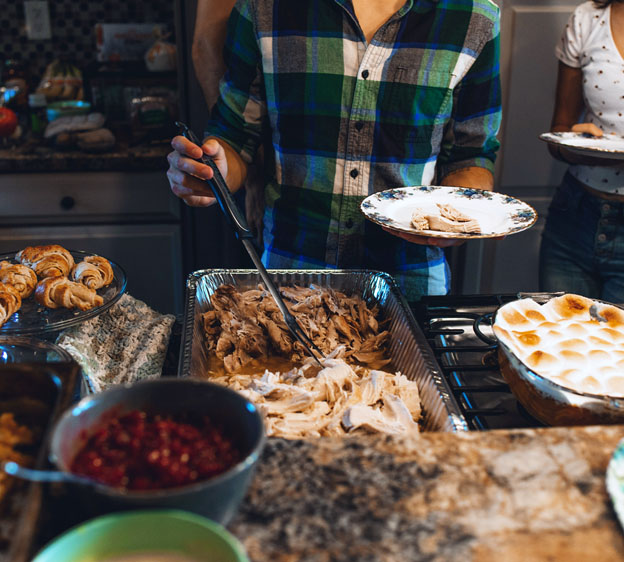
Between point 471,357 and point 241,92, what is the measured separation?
882 mm

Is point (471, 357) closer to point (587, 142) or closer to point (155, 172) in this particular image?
point (587, 142)

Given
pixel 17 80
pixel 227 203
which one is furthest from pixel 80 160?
pixel 227 203

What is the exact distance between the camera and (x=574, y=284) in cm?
197

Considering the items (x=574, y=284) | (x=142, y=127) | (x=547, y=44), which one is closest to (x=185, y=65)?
(x=142, y=127)

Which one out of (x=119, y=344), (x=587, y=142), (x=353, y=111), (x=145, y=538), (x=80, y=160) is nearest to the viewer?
(x=145, y=538)

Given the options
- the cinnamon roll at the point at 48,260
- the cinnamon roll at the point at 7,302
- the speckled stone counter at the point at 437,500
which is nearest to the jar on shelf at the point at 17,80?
the cinnamon roll at the point at 48,260

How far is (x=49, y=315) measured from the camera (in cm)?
112

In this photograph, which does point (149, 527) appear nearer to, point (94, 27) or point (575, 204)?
point (575, 204)

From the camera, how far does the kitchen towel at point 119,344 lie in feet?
3.37

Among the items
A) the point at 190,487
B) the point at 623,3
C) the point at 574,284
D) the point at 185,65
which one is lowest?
the point at 574,284

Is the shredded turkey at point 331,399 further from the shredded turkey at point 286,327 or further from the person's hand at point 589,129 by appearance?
the person's hand at point 589,129

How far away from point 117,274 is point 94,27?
2087mm

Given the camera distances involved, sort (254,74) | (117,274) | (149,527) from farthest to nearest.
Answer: (254,74)
(117,274)
(149,527)

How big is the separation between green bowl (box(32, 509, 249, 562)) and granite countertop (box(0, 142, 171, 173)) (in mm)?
2070
